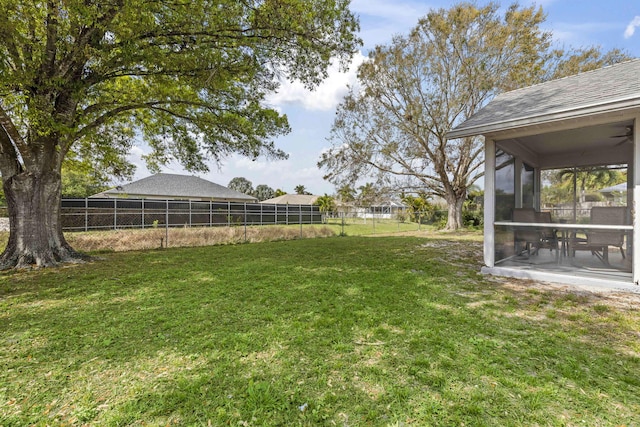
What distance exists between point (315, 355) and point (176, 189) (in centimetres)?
2684

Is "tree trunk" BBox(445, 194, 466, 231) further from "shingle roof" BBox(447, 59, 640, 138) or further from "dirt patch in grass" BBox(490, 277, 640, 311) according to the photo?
"dirt patch in grass" BBox(490, 277, 640, 311)

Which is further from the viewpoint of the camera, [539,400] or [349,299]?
[349,299]

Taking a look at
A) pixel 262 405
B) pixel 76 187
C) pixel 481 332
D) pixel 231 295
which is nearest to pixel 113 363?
pixel 262 405

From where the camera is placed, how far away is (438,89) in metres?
15.7

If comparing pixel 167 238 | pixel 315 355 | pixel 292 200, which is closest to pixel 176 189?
pixel 167 238

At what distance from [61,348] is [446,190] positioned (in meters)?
17.8

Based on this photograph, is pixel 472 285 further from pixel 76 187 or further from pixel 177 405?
pixel 76 187

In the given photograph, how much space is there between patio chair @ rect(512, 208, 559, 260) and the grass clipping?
863 cm

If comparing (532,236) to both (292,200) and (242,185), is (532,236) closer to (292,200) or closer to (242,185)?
(292,200)

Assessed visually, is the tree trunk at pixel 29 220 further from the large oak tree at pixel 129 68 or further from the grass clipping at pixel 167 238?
the grass clipping at pixel 167 238

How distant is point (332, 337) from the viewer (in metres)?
3.04

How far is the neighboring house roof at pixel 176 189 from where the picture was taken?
78.2 feet

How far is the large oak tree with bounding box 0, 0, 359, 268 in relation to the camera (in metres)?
5.32

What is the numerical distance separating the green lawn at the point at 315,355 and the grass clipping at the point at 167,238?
4.39 metres
